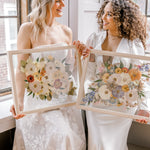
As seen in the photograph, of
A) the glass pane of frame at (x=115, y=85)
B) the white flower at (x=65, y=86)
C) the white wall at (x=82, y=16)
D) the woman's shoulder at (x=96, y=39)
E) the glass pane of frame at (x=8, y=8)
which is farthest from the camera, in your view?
the white wall at (x=82, y=16)

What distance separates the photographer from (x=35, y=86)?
1659 mm

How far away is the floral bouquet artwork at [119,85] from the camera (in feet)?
5.30

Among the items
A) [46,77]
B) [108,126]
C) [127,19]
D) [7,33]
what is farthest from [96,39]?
[7,33]

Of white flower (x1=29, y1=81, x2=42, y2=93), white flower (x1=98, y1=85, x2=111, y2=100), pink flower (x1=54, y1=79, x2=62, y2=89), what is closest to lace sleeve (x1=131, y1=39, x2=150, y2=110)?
white flower (x1=98, y1=85, x2=111, y2=100)

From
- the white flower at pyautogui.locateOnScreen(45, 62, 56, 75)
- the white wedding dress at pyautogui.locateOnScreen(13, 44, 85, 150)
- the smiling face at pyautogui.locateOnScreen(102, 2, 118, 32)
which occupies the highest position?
the smiling face at pyautogui.locateOnScreen(102, 2, 118, 32)

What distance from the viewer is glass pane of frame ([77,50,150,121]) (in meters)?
1.61

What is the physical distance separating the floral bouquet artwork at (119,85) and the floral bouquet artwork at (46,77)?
0.64 feet

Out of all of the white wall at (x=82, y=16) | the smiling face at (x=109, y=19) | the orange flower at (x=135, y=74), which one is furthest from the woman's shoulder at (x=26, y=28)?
the orange flower at (x=135, y=74)

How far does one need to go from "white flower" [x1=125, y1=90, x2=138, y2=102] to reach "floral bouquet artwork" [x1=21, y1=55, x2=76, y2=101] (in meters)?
0.41

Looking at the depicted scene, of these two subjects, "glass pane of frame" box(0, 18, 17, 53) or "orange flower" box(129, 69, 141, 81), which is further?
"glass pane of frame" box(0, 18, 17, 53)

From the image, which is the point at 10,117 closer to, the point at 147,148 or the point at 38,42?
the point at 38,42

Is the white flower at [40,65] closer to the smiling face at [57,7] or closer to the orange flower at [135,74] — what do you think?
the smiling face at [57,7]

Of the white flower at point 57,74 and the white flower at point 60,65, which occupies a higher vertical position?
the white flower at point 60,65

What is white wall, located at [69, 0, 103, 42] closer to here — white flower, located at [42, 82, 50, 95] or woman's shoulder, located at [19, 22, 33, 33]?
woman's shoulder, located at [19, 22, 33, 33]
